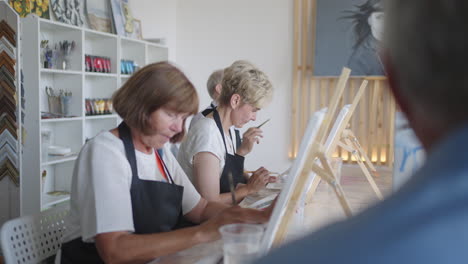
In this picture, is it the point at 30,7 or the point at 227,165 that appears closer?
the point at 227,165

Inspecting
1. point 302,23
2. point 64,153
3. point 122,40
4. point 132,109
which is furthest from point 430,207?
point 302,23

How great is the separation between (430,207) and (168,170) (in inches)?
63.6

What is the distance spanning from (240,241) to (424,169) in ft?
2.66

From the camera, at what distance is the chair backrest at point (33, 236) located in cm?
151

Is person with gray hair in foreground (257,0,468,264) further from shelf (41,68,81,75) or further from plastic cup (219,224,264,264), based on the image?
shelf (41,68,81,75)

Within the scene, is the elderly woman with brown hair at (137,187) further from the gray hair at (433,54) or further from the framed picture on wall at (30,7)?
the framed picture on wall at (30,7)

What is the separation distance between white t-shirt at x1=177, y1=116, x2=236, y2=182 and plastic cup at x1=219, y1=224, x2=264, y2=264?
121cm

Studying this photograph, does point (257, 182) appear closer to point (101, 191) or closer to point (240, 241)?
point (101, 191)

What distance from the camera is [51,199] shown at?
163 inches

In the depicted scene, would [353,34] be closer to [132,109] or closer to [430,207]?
[132,109]

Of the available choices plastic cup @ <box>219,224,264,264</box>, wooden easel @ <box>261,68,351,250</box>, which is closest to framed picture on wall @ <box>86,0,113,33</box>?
wooden easel @ <box>261,68,351,250</box>

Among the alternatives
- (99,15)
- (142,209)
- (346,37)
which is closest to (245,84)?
(142,209)

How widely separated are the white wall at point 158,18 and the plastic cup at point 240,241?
505 centimetres

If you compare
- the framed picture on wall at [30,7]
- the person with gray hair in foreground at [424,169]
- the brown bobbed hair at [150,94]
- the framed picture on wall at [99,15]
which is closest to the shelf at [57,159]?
the framed picture on wall at [30,7]
